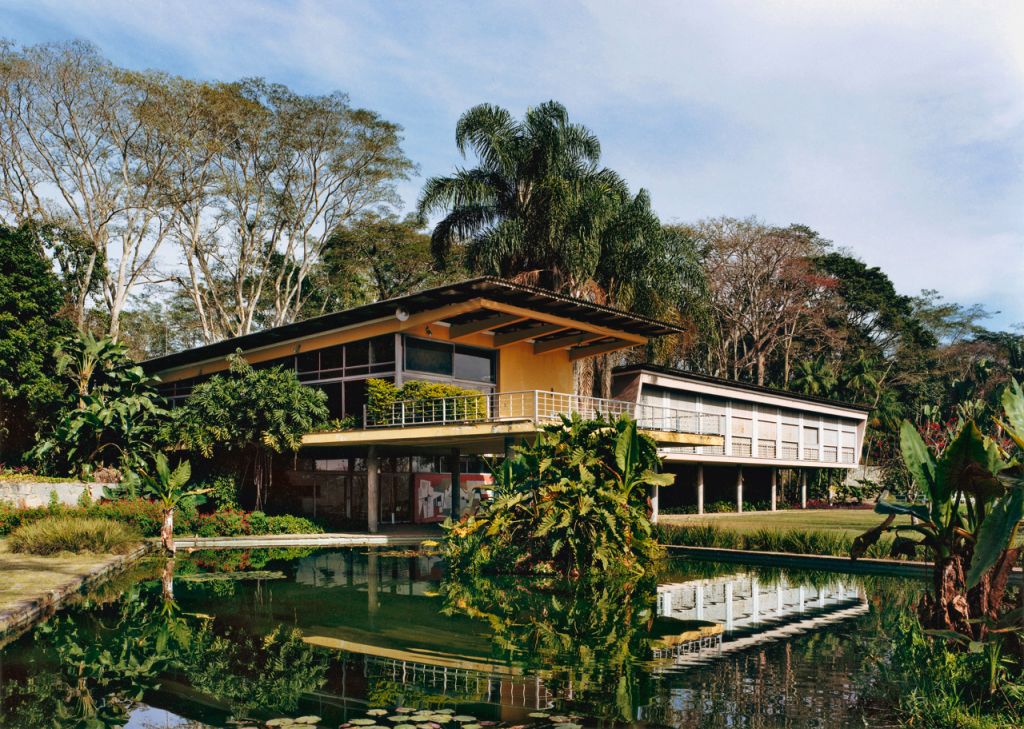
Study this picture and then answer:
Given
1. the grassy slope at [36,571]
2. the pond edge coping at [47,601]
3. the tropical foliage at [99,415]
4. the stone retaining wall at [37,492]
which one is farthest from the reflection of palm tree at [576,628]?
the tropical foliage at [99,415]

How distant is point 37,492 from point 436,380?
1157cm

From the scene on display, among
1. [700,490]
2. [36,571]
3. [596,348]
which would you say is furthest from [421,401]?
[700,490]

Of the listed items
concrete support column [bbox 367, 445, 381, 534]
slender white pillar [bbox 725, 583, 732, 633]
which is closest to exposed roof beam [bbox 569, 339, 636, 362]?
concrete support column [bbox 367, 445, 381, 534]

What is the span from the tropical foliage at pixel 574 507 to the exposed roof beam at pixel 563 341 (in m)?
12.3

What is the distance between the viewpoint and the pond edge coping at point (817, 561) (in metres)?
16.3

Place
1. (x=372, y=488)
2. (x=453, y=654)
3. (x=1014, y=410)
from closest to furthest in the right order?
(x=1014, y=410)
(x=453, y=654)
(x=372, y=488)

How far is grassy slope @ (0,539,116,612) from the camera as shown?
12320mm

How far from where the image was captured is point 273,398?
25609 millimetres

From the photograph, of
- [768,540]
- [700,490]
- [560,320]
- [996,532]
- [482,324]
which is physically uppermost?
[560,320]

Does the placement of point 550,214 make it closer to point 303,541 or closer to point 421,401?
point 421,401

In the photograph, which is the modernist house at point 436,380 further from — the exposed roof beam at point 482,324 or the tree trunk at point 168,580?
the tree trunk at point 168,580

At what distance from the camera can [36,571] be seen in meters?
15.2

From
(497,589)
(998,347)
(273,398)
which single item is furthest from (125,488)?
(998,347)

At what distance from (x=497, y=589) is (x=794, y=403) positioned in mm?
30052
